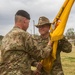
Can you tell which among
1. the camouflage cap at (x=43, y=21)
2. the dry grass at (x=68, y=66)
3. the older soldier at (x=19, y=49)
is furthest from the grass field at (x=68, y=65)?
the older soldier at (x=19, y=49)

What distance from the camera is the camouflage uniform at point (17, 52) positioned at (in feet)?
24.6

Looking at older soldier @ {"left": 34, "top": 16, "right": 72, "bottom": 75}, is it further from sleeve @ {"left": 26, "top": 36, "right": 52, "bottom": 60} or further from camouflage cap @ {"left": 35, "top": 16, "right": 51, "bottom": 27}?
sleeve @ {"left": 26, "top": 36, "right": 52, "bottom": 60}

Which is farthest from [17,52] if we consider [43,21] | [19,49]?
[43,21]

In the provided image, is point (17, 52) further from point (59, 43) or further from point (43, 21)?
point (43, 21)

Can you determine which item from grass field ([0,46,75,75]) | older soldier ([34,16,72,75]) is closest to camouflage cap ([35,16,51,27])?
older soldier ([34,16,72,75])

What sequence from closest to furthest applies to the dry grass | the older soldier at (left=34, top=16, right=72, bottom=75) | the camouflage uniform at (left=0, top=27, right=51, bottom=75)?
the camouflage uniform at (left=0, top=27, right=51, bottom=75)
the older soldier at (left=34, top=16, right=72, bottom=75)
the dry grass

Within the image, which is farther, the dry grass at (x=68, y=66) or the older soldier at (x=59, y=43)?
the dry grass at (x=68, y=66)

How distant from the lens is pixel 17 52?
7.53 metres

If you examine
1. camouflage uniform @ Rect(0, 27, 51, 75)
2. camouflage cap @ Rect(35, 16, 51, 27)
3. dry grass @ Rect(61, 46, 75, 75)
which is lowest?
dry grass @ Rect(61, 46, 75, 75)

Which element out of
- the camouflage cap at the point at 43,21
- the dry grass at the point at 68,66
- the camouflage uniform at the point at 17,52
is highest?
the camouflage cap at the point at 43,21

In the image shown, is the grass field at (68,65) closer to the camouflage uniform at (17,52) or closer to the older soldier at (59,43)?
the older soldier at (59,43)

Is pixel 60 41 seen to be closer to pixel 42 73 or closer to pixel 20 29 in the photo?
pixel 42 73

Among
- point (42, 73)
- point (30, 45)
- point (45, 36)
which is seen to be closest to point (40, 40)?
point (45, 36)

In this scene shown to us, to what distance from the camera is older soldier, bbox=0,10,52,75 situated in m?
7.51
